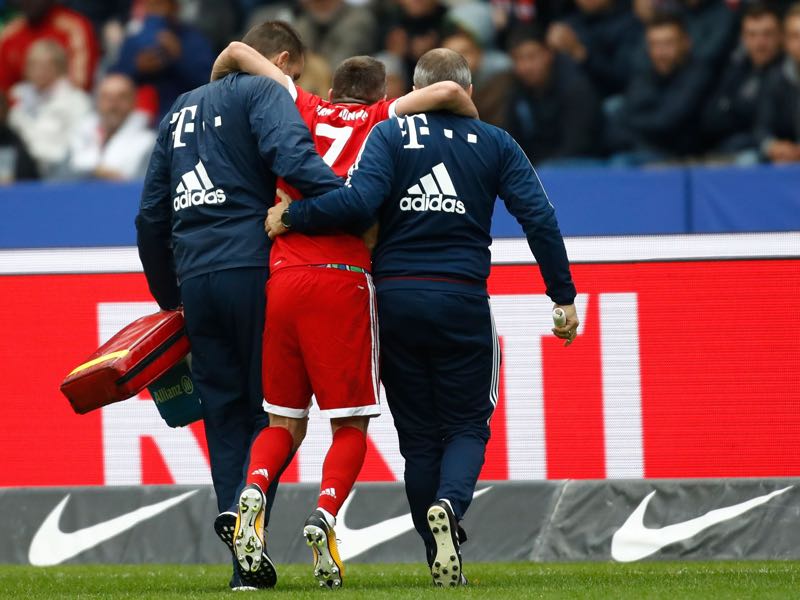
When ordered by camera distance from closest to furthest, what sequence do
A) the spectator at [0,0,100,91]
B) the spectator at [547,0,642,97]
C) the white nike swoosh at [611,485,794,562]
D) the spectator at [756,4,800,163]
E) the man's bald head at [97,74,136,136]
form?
1. the white nike swoosh at [611,485,794,562]
2. the spectator at [756,4,800,163]
3. the spectator at [547,0,642,97]
4. the man's bald head at [97,74,136,136]
5. the spectator at [0,0,100,91]

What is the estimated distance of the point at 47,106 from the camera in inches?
491

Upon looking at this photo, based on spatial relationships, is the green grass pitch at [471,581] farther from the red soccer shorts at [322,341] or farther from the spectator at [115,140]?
the spectator at [115,140]

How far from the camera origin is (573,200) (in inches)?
376

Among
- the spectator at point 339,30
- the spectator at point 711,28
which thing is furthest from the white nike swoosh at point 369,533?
the spectator at point 339,30

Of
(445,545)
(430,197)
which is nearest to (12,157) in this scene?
(430,197)

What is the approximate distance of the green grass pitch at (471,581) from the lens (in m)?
4.93

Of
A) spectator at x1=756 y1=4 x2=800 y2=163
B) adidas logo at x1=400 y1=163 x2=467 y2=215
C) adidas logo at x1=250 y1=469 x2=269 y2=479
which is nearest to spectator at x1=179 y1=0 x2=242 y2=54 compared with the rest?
spectator at x1=756 y1=4 x2=800 y2=163

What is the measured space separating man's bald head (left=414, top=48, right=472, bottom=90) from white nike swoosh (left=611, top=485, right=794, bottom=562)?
2195 mm

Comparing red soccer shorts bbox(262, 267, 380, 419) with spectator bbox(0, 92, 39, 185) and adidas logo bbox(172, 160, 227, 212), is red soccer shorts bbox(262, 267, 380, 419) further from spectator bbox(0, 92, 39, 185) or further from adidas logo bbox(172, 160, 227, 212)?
spectator bbox(0, 92, 39, 185)

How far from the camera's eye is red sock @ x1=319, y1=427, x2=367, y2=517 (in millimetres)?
5191

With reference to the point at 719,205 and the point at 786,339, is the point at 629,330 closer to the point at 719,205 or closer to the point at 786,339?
the point at 786,339

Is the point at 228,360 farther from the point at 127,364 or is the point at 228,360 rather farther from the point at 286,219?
the point at 286,219

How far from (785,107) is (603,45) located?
70.6 inches

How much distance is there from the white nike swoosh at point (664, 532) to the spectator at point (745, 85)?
13.7ft
